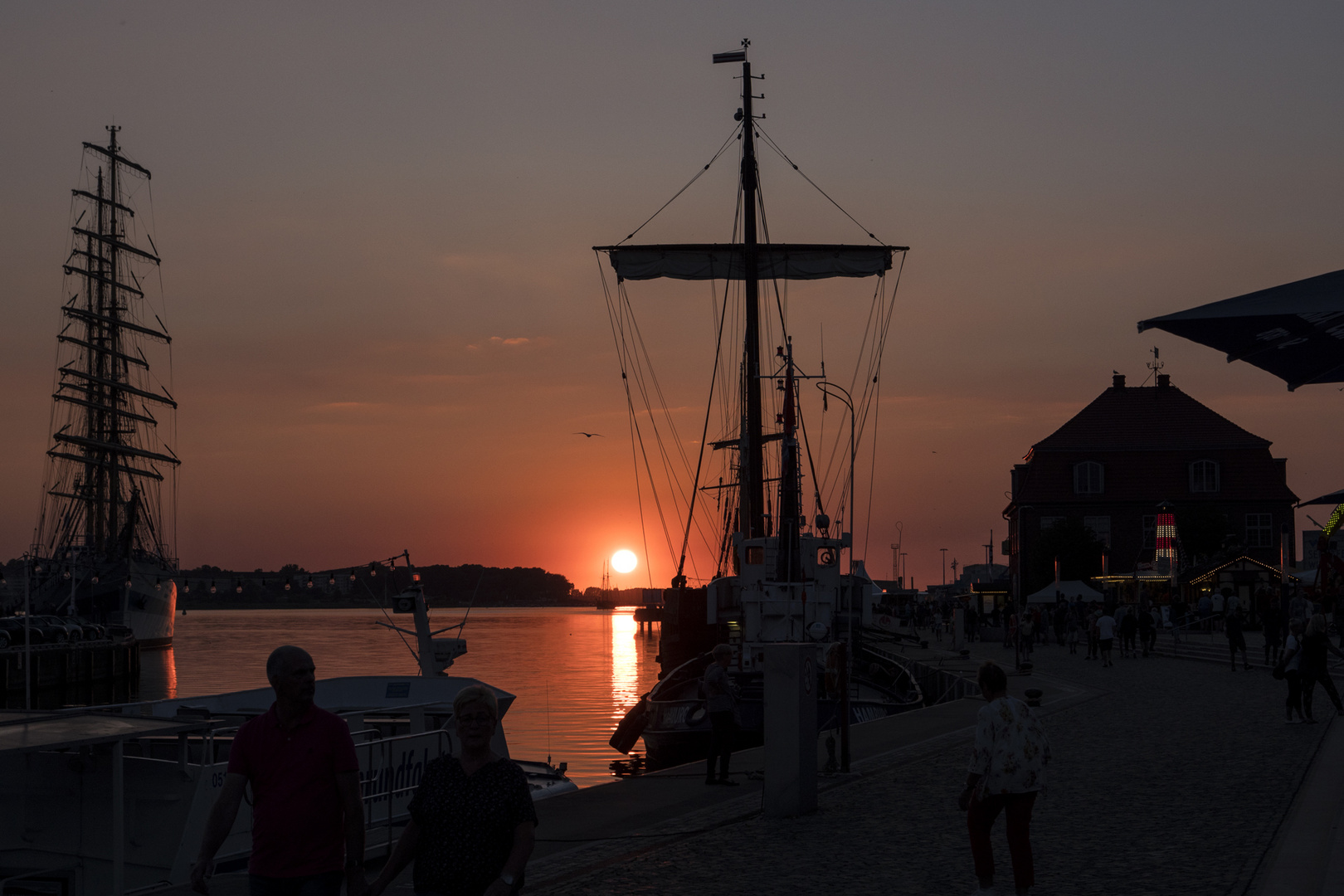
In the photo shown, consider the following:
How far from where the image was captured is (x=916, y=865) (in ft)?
32.7

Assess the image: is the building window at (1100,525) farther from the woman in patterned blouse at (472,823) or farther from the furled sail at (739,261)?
the woman in patterned blouse at (472,823)

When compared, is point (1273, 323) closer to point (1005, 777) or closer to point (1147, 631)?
point (1005, 777)

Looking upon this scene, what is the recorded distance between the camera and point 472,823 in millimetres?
5234

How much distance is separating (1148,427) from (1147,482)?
4.55m

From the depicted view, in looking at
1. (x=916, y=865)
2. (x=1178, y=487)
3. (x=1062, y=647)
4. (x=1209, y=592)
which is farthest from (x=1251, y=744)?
(x=1178, y=487)

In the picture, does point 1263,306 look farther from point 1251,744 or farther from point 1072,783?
point 1251,744

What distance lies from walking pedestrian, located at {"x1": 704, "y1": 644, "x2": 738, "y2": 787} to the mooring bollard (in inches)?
106

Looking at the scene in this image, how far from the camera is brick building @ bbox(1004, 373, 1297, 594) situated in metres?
81.6

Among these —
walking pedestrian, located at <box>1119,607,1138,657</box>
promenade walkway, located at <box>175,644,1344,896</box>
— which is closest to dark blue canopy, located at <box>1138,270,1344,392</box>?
promenade walkway, located at <box>175,644,1344,896</box>

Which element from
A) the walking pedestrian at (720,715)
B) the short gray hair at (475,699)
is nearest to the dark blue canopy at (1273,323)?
the short gray hair at (475,699)

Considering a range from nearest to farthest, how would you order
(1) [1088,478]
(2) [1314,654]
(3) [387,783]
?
(3) [387,783], (2) [1314,654], (1) [1088,478]

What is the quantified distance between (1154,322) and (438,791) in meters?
4.48

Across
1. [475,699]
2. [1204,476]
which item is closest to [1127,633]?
[475,699]

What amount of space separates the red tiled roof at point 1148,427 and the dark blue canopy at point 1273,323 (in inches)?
3207
